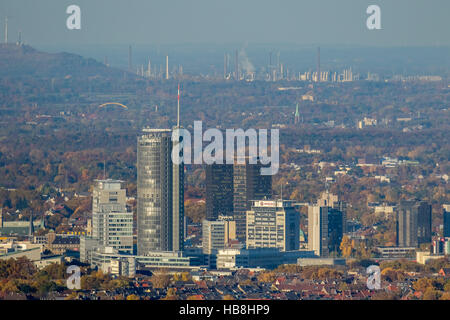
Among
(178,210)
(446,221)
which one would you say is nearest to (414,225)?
(446,221)

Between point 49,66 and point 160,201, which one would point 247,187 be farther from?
point 49,66

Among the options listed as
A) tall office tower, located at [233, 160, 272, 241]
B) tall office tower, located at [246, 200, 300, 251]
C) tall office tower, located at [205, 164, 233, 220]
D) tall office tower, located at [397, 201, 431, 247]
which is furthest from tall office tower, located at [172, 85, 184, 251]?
tall office tower, located at [397, 201, 431, 247]

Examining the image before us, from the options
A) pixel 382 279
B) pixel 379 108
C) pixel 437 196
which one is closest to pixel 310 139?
pixel 379 108

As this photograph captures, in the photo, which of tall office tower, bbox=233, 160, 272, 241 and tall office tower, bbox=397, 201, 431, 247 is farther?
tall office tower, bbox=233, 160, 272, 241

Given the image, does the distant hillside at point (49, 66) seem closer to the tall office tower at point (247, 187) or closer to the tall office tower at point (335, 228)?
the tall office tower at point (247, 187)

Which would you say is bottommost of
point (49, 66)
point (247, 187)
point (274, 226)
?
point (274, 226)

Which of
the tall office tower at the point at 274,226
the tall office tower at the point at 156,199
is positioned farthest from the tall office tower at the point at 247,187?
the tall office tower at the point at 156,199

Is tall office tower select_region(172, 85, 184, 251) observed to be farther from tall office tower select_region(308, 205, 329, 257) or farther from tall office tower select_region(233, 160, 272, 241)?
tall office tower select_region(233, 160, 272, 241)
